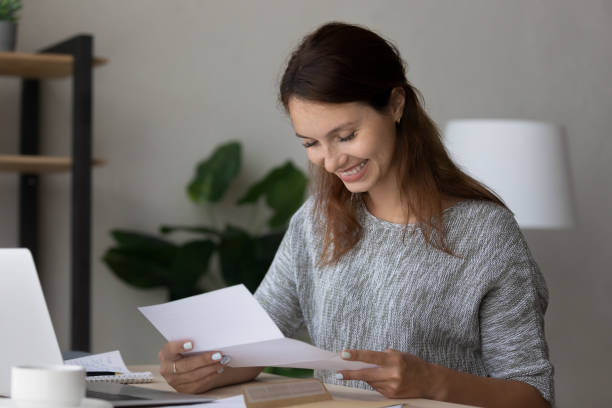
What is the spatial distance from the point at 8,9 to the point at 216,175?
0.93 meters

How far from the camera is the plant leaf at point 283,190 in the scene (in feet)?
10.0

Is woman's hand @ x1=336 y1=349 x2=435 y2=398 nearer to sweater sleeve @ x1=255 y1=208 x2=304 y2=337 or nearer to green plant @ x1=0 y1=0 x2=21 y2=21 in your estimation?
sweater sleeve @ x1=255 y1=208 x2=304 y2=337

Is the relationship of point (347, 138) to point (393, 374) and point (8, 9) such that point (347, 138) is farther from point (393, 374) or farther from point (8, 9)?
point (8, 9)

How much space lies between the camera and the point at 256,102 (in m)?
3.28

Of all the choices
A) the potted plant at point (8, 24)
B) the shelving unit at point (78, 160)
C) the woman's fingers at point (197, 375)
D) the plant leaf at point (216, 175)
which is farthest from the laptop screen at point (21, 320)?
the plant leaf at point (216, 175)

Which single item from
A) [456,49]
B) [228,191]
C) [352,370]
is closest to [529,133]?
[456,49]

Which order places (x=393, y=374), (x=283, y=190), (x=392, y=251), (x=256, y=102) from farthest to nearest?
1. (x=256, y=102)
2. (x=283, y=190)
3. (x=392, y=251)
4. (x=393, y=374)

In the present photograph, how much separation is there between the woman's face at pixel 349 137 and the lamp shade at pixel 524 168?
125cm

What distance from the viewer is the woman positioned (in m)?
1.37

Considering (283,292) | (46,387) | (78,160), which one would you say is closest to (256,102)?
(78,160)

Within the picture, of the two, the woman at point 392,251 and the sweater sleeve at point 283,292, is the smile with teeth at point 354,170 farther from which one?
the sweater sleeve at point 283,292

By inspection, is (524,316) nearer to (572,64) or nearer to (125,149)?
(125,149)

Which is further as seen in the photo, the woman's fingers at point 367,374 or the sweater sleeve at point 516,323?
the sweater sleeve at point 516,323

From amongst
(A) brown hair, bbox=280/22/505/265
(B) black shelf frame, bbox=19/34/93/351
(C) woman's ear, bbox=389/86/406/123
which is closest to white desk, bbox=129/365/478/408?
(A) brown hair, bbox=280/22/505/265
